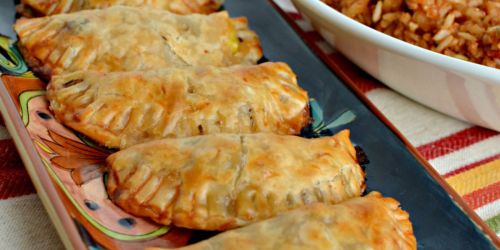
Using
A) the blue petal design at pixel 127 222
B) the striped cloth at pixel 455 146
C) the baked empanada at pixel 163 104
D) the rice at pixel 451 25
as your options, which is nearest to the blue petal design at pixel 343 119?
the baked empanada at pixel 163 104

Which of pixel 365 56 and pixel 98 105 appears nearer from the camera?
pixel 98 105

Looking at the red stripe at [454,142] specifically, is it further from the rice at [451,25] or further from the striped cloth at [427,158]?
the rice at [451,25]

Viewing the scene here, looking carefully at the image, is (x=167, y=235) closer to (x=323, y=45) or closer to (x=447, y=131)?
(x=447, y=131)

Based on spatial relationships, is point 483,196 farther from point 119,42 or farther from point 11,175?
point 11,175

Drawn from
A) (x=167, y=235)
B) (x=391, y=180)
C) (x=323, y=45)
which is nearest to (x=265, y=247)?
(x=167, y=235)

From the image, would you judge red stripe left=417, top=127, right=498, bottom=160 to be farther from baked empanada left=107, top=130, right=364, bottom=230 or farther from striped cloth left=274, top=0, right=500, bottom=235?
baked empanada left=107, top=130, right=364, bottom=230

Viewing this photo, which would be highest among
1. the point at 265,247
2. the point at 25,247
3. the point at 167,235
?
the point at 265,247
